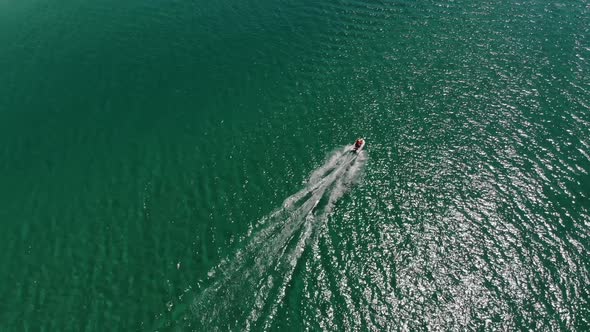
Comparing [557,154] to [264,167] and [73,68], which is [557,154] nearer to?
[264,167]

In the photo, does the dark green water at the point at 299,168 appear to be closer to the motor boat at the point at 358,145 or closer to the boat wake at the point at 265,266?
the boat wake at the point at 265,266

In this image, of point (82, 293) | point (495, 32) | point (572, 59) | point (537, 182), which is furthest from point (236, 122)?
point (572, 59)

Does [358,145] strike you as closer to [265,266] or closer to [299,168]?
[299,168]

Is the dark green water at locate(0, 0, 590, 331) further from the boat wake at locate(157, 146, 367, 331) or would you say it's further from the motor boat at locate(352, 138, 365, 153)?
the motor boat at locate(352, 138, 365, 153)

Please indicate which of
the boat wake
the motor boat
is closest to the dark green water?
the boat wake

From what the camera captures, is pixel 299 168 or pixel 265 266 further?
pixel 299 168

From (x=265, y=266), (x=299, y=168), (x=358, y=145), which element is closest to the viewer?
(x=265, y=266)

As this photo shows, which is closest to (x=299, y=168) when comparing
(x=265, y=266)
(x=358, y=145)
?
(x=358, y=145)
